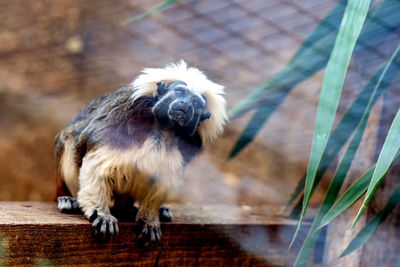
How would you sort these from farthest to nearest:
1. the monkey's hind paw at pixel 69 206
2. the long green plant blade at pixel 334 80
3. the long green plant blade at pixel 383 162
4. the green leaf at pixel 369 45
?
the monkey's hind paw at pixel 69 206 < the green leaf at pixel 369 45 < the long green plant blade at pixel 334 80 < the long green plant blade at pixel 383 162

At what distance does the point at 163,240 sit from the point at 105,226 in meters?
0.20

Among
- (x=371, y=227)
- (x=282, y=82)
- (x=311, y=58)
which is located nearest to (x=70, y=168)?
(x=282, y=82)

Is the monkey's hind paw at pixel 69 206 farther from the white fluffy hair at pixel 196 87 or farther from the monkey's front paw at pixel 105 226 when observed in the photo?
the white fluffy hair at pixel 196 87

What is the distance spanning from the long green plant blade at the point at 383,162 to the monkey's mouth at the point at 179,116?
0.58 metres

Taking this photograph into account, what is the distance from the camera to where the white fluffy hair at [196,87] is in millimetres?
1544

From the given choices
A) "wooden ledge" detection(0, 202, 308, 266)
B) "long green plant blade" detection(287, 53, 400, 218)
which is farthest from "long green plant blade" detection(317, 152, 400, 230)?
"wooden ledge" detection(0, 202, 308, 266)

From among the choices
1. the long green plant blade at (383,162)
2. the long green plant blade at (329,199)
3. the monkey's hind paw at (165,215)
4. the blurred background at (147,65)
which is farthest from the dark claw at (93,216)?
the blurred background at (147,65)

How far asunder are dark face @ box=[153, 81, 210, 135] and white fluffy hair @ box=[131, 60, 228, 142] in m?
0.02

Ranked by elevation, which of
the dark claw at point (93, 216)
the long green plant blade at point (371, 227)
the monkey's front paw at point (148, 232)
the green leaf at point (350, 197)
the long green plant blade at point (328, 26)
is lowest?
the monkey's front paw at point (148, 232)

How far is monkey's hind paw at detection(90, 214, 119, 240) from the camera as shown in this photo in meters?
1.35

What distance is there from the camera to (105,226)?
53.5 inches

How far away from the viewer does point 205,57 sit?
260cm

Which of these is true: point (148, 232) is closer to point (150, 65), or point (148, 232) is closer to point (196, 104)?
point (196, 104)

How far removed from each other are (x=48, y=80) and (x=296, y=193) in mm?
1583
